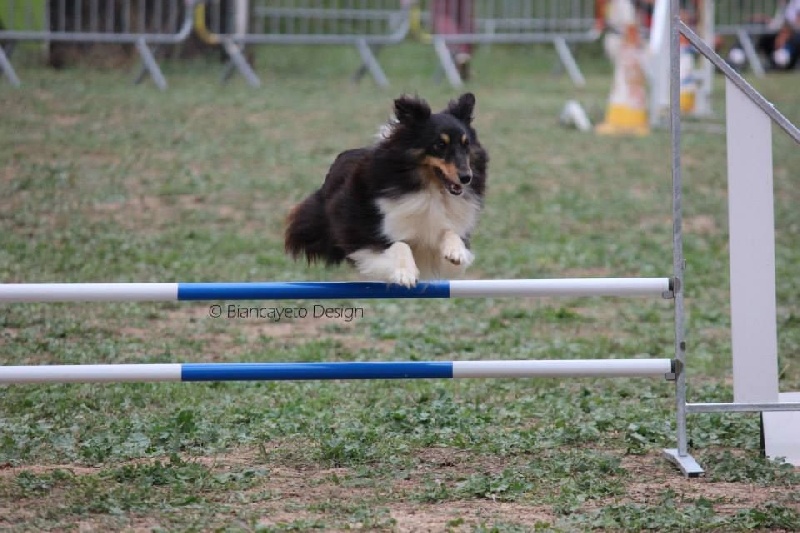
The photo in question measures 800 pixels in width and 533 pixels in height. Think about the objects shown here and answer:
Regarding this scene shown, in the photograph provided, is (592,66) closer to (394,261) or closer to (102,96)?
(102,96)

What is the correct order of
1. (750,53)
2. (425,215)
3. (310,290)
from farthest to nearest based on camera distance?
1. (750,53)
2. (425,215)
3. (310,290)

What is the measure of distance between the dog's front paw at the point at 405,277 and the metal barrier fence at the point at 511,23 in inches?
512

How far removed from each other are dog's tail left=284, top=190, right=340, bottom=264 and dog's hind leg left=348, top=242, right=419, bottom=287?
18.7 inches

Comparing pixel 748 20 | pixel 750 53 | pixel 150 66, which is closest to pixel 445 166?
pixel 150 66

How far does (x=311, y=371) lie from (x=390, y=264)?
0.56 m

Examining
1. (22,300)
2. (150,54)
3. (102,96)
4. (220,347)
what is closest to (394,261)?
(22,300)

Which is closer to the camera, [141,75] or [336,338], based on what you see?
[336,338]

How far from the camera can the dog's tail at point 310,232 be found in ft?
17.9

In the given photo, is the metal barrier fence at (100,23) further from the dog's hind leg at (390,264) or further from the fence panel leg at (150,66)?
the dog's hind leg at (390,264)

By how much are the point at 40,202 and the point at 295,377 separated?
252 inches

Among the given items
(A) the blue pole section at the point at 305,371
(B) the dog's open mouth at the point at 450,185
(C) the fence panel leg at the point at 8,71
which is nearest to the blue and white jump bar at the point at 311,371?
(A) the blue pole section at the point at 305,371

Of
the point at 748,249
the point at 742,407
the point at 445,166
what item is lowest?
the point at 742,407

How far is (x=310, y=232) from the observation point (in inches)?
217

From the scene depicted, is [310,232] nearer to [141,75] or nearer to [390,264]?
[390,264]
